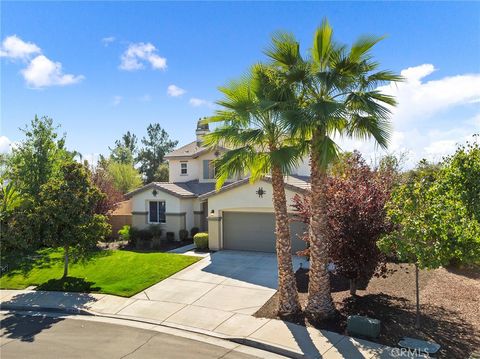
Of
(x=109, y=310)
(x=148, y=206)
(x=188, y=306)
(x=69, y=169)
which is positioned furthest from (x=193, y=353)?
(x=148, y=206)

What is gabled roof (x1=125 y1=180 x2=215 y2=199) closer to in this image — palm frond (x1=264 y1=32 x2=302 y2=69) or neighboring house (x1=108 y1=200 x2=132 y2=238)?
neighboring house (x1=108 y1=200 x2=132 y2=238)

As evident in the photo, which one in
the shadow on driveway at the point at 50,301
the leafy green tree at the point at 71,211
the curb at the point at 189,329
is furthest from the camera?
the leafy green tree at the point at 71,211

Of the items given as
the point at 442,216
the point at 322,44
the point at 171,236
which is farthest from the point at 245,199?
the point at 442,216

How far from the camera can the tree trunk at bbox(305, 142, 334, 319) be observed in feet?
35.9

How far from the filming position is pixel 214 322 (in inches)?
454

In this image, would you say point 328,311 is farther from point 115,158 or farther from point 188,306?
point 115,158

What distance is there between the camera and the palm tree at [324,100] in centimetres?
1037

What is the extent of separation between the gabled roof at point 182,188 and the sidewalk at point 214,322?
1075 cm

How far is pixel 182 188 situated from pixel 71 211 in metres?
11.3

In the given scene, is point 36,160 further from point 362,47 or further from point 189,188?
point 362,47

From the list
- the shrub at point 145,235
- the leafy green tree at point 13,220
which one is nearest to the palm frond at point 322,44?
the leafy green tree at point 13,220

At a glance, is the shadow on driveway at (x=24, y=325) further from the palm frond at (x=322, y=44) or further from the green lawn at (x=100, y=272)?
the palm frond at (x=322, y=44)

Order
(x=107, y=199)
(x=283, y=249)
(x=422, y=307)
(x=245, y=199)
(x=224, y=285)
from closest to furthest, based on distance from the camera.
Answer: (x=283, y=249), (x=422, y=307), (x=224, y=285), (x=245, y=199), (x=107, y=199)

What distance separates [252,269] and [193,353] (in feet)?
25.7
